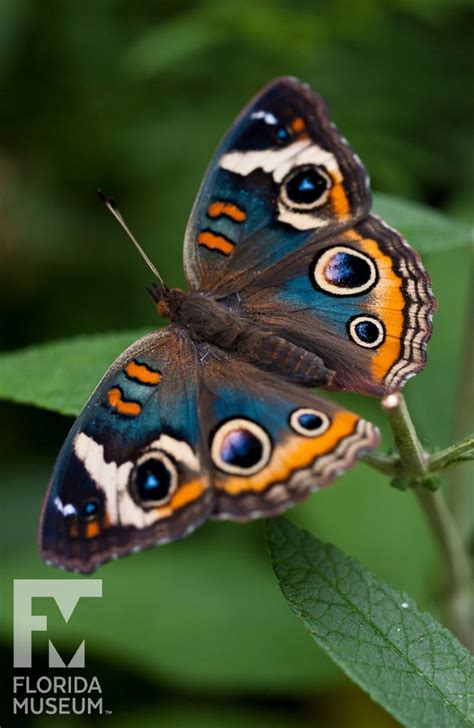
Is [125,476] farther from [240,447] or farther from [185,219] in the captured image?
[185,219]

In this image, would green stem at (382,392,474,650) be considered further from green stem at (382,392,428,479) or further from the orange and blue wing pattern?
the orange and blue wing pattern

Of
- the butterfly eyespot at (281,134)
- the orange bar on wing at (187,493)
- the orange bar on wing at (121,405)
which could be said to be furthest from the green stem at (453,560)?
the butterfly eyespot at (281,134)

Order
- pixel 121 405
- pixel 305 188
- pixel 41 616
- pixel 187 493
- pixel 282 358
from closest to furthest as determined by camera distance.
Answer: pixel 187 493
pixel 121 405
pixel 282 358
pixel 305 188
pixel 41 616

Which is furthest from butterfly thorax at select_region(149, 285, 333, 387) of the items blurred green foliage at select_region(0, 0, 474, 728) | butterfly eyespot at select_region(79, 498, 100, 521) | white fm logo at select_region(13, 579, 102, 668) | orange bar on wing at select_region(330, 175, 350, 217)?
white fm logo at select_region(13, 579, 102, 668)

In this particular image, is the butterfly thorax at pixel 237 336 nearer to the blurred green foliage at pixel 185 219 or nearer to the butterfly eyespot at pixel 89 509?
the butterfly eyespot at pixel 89 509

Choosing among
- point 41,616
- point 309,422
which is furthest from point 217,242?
point 41,616

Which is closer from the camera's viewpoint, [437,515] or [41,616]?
[437,515]
